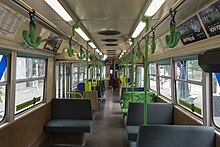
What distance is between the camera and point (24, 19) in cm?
283

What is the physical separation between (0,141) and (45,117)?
5.33 ft

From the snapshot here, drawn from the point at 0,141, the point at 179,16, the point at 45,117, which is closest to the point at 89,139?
the point at 45,117

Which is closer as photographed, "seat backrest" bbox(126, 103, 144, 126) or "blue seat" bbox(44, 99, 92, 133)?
"seat backrest" bbox(126, 103, 144, 126)

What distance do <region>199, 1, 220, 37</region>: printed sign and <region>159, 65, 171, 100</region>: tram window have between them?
8.44ft

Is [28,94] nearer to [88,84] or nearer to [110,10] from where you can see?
[88,84]

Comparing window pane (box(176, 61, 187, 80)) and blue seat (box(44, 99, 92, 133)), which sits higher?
window pane (box(176, 61, 187, 80))

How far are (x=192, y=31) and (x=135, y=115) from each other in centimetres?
208

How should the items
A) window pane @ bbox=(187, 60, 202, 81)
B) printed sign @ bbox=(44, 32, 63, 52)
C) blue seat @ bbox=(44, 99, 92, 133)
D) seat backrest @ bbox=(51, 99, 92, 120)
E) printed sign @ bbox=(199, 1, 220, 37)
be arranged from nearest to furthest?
printed sign @ bbox=(199, 1, 220, 37)
window pane @ bbox=(187, 60, 202, 81)
printed sign @ bbox=(44, 32, 63, 52)
blue seat @ bbox=(44, 99, 92, 133)
seat backrest @ bbox=(51, 99, 92, 120)

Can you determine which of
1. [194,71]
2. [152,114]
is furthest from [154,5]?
[152,114]

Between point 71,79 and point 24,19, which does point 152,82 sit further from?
point 24,19

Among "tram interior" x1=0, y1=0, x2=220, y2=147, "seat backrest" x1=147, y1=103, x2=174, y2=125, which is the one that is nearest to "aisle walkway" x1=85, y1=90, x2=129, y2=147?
"tram interior" x1=0, y1=0, x2=220, y2=147

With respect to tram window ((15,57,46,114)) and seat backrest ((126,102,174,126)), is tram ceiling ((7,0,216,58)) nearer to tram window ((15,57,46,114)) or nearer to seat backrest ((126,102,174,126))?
tram window ((15,57,46,114))

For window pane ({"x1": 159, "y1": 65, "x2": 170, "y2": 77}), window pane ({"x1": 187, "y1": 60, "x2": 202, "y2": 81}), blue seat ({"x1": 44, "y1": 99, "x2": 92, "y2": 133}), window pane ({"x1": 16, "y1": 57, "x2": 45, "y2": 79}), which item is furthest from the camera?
window pane ({"x1": 159, "y1": 65, "x2": 170, "y2": 77})

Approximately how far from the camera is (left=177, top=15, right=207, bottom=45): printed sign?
2578mm
